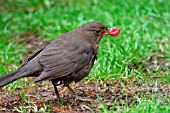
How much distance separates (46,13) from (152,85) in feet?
16.2

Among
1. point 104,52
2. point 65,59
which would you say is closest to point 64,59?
point 65,59

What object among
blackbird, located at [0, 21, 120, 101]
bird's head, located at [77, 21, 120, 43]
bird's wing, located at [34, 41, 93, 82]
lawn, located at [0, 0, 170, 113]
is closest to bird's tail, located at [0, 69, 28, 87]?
blackbird, located at [0, 21, 120, 101]

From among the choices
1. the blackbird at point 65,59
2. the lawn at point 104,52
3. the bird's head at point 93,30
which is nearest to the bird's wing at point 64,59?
the blackbird at point 65,59

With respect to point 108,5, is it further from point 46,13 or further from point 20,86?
point 20,86

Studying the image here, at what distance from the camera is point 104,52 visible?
8102 millimetres

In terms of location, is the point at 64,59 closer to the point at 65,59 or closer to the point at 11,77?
the point at 65,59

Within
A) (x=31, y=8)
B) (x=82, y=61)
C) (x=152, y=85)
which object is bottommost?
(x=152, y=85)

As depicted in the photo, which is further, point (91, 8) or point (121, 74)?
point (91, 8)

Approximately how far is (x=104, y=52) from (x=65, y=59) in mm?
1960

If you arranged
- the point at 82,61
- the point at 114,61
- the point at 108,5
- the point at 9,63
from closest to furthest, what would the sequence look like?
the point at 82,61
the point at 114,61
the point at 9,63
the point at 108,5

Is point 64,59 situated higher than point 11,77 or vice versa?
point 64,59

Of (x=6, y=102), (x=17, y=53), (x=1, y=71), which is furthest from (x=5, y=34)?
(x=6, y=102)

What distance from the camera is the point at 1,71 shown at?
7.81 meters

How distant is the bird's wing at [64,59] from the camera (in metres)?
6.07
